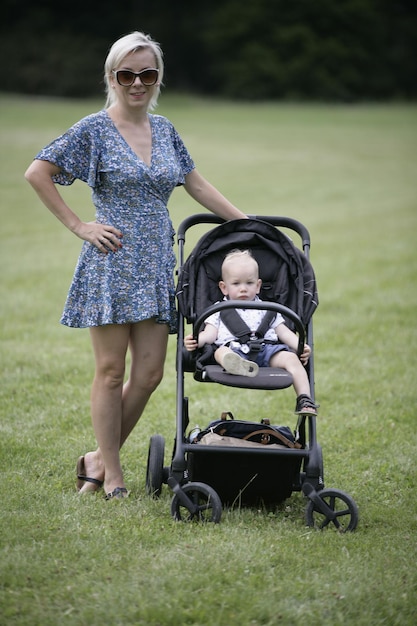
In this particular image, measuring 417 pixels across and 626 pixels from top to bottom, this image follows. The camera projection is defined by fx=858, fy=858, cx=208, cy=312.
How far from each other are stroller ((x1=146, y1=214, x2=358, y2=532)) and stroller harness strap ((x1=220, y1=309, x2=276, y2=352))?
0.34 ft

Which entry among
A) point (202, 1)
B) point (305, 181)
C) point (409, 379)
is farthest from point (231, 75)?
point (409, 379)

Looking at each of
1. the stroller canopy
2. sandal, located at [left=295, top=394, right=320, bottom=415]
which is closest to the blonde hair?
the stroller canopy

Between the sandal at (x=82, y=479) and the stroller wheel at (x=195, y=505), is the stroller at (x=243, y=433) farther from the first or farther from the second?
the sandal at (x=82, y=479)

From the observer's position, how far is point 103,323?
4059 millimetres

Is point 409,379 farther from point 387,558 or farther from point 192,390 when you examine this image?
point 387,558

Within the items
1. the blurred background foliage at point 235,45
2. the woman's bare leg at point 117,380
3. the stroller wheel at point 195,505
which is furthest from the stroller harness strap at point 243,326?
the blurred background foliage at point 235,45

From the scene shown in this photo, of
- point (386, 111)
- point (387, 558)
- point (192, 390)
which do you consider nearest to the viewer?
point (387, 558)

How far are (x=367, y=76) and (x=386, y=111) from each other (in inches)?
524

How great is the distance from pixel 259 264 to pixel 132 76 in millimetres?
1163

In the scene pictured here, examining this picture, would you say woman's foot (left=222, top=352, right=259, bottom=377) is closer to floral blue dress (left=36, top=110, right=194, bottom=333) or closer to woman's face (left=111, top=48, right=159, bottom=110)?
floral blue dress (left=36, top=110, right=194, bottom=333)

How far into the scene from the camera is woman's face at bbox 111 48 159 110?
4051mm

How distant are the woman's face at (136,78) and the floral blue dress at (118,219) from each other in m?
0.14

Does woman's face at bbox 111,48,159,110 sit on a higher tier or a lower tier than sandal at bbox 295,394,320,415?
higher

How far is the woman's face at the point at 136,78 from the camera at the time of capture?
4.05 m
